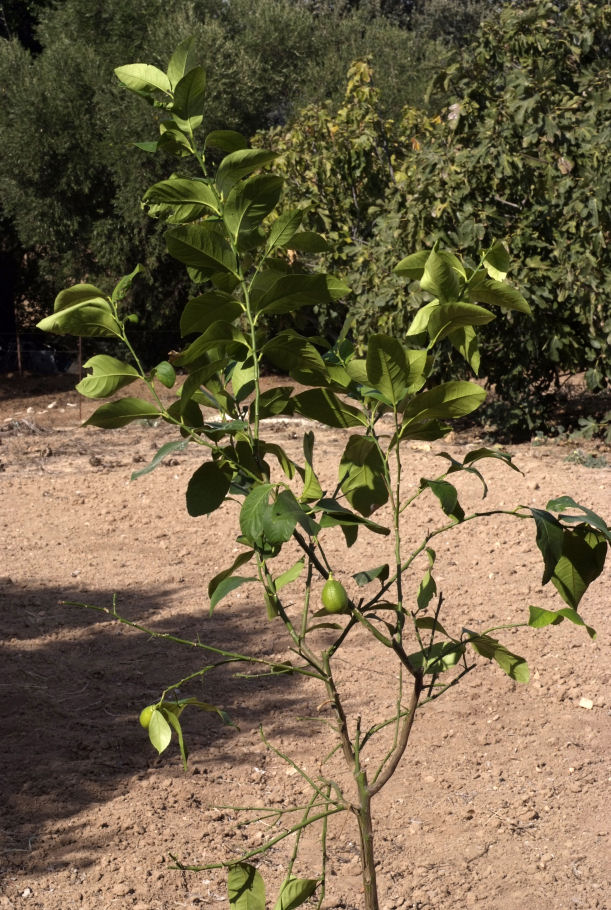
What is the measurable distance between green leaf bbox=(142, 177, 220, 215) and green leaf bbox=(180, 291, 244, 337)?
135 millimetres

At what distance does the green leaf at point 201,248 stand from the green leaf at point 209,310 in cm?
4

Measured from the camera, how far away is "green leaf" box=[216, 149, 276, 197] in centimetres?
125

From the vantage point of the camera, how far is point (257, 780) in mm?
3107

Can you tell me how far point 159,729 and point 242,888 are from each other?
0.27m

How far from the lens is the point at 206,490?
1389mm

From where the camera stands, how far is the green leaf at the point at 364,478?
4.81 ft

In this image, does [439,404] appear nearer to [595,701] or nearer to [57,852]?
[57,852]

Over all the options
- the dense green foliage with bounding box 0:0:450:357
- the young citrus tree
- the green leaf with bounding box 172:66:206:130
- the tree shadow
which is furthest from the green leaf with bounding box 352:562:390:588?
the dense green foliage with bounding box 0:0:450:357

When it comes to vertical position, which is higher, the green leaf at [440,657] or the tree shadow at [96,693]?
the green leaf at [440,657]

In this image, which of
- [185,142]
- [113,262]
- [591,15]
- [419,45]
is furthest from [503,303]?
[419,45]

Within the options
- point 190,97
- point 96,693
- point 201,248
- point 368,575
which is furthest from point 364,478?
point 96,693

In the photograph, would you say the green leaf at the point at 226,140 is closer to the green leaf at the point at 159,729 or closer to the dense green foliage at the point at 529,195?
the green leaf at the point at 159,729

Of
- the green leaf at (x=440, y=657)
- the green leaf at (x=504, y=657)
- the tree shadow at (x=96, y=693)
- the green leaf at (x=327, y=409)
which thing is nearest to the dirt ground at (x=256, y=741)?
the tree shadow at (x=96, y=693)

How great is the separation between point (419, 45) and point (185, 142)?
65.1 ft
